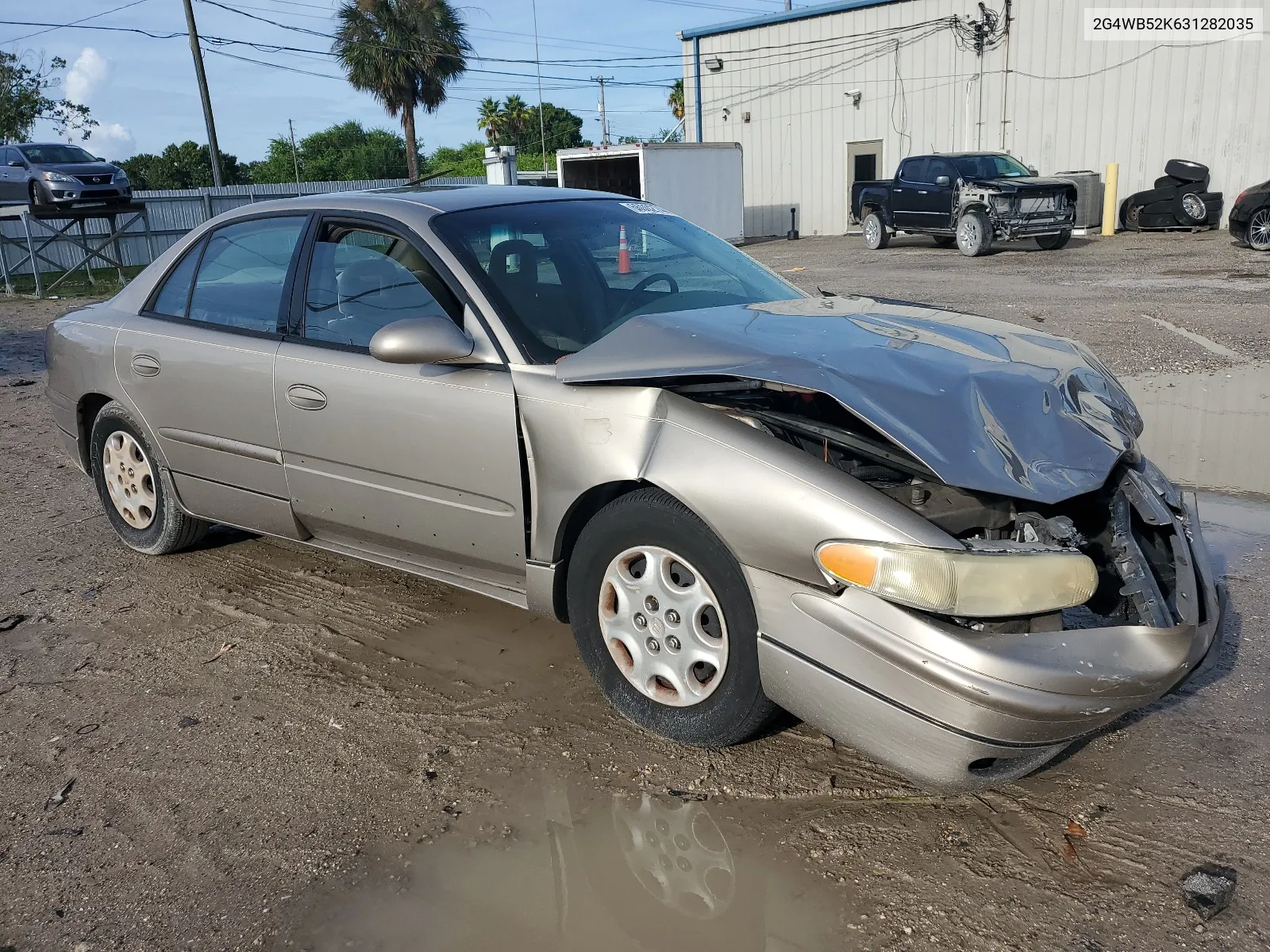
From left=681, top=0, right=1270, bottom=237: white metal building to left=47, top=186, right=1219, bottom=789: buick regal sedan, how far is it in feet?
75.5

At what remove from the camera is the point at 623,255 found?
3.85 m

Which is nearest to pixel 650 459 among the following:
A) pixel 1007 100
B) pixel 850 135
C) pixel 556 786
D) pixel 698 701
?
pixel 698 701

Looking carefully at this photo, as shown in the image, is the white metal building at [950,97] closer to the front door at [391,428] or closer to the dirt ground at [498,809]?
the dirt ground at [498,809]

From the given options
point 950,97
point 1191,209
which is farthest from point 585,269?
point 950,97

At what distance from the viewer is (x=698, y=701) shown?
2.93m

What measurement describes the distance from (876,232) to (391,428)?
20921mm

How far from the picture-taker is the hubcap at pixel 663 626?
9.36 ft

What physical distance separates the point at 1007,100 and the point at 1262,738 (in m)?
25.4

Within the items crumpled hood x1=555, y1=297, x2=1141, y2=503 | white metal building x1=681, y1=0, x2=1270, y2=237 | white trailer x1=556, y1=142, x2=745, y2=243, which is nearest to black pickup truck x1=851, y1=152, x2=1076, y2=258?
white trailer x1=556, y1=142, x2=745, y2=243

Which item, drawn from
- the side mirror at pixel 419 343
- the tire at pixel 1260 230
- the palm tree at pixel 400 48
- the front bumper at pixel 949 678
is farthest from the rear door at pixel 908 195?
the palm tree at pixel 400 48

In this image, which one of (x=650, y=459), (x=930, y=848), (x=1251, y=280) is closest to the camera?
(x=930, y=848)

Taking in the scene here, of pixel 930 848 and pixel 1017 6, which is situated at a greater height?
pixel 1017 6

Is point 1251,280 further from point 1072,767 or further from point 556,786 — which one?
point 556,786

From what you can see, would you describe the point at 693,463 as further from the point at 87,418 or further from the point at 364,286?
the point at 87,418
